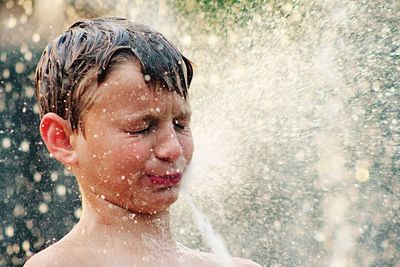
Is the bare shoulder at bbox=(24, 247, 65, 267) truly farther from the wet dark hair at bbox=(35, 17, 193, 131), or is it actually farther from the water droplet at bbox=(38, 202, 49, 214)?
the water droplet at bbox=(38, 202, 49, 214)

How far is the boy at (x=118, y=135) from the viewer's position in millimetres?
1552

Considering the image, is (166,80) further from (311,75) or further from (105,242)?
(311,75)

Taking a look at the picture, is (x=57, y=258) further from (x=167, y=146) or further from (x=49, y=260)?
(x=167, y=146)

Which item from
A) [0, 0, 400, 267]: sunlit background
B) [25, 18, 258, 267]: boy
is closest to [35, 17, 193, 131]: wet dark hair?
[25, 18, 258, 267]: boy

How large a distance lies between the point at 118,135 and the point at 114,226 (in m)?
0.21

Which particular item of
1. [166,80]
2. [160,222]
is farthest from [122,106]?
[160,222]

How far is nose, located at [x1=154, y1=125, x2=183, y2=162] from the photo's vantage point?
1.54 metres

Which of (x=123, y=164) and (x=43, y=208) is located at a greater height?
(x=123, y=164)

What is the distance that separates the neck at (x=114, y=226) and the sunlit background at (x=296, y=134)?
113cm

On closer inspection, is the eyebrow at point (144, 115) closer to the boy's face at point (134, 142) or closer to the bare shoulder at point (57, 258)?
the boy's face at point (134, 142)

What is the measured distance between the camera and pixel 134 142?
60.8 inches

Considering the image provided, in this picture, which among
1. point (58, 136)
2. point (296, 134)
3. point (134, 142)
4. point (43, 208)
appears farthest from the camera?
point (43, 208)

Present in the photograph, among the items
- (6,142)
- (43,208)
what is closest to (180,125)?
(43,208)

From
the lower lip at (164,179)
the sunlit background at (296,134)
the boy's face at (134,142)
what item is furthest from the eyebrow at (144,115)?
the sunlit background at (296,134)
